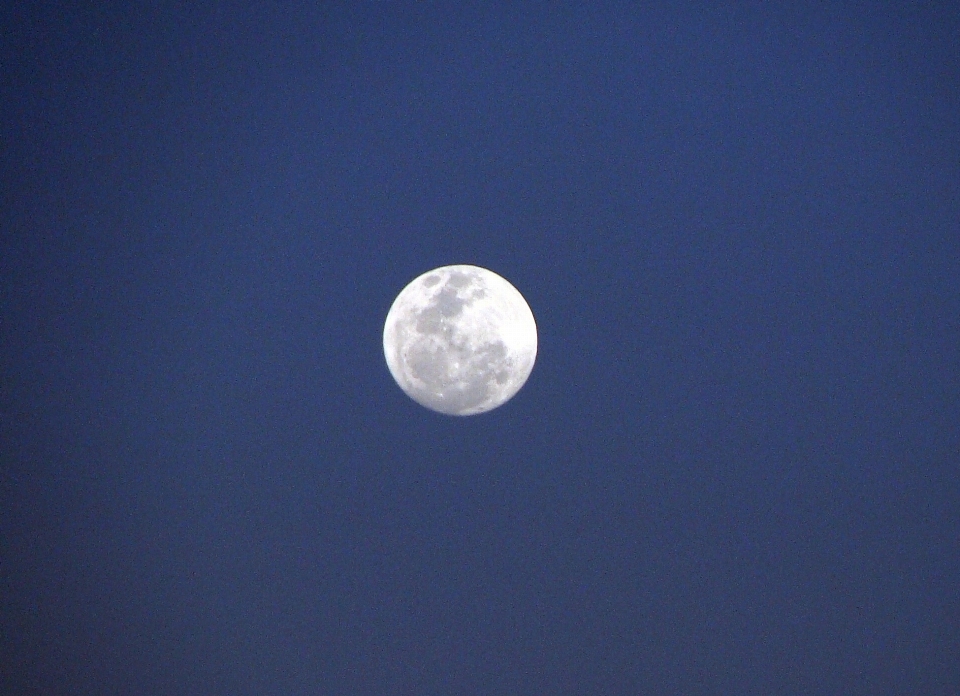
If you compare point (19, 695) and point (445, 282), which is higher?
point (445, 282)

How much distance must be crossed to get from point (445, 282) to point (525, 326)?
469 millimetres

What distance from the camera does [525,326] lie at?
255 cm

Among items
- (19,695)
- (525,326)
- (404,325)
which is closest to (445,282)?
(404,325)

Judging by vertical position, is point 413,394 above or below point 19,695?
above

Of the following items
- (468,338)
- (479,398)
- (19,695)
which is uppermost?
(468,338)

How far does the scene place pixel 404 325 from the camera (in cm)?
249

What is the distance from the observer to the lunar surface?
2.43 metres

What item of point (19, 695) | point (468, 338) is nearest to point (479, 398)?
point (468, 338)

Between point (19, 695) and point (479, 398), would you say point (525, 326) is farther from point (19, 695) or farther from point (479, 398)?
point (19, 695)

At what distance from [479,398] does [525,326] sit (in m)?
0.44

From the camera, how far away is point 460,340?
2.42 metres

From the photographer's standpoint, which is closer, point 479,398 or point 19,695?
point 479,398

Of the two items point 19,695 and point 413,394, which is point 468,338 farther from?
point 19,695

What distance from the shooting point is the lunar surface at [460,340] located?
95.6 inches
